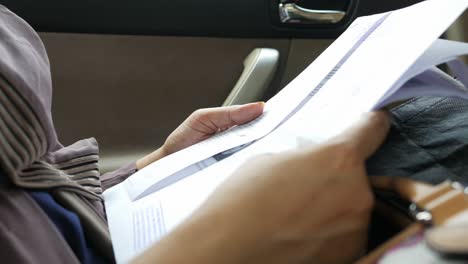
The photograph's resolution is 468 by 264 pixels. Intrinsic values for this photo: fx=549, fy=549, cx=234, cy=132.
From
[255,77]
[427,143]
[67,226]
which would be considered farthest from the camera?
[255,77]

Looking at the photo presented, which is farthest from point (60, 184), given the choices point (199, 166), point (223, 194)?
point (223, 194)

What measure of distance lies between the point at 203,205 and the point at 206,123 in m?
0.39

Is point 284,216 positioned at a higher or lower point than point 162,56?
higher

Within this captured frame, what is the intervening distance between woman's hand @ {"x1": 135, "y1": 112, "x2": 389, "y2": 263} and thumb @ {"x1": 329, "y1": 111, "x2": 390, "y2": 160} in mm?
17

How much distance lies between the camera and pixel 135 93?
1144mm

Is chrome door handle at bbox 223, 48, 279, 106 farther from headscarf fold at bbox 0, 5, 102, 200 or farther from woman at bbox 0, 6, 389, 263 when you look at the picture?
headscarf fold at bbox 0, 5, 102, 200

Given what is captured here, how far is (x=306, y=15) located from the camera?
44.8 inches

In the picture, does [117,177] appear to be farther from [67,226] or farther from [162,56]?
[162,56]

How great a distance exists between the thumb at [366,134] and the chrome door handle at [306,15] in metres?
0.73

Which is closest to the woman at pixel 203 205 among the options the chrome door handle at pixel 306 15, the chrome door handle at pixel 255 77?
the chrome door handle at pixel 255 77

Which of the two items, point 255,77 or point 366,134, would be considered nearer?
point 366,134

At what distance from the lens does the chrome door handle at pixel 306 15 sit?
1133mm

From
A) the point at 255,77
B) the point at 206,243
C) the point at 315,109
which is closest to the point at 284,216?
the point at 206,243

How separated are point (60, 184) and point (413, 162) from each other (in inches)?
15.0
